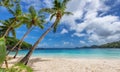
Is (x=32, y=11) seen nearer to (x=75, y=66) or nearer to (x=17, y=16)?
(x=17, y=16)

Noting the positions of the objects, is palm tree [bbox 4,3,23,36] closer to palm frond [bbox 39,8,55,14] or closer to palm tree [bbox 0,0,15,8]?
palm frond [bbox 39,8,55,14]

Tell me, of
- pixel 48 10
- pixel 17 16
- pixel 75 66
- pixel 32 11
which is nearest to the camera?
pixel 75 66

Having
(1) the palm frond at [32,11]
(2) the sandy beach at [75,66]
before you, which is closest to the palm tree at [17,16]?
(1) the palm frond at [32,11]

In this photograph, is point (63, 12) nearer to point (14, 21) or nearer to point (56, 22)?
point (56, 22)

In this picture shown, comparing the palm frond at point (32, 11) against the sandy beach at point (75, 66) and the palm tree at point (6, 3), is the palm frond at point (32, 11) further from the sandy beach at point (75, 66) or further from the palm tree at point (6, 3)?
the palm tree at point (6, 3)

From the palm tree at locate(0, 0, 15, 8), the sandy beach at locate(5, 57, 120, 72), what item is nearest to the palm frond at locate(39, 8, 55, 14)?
the sandy beach at locate(5, 57, 120, 72)

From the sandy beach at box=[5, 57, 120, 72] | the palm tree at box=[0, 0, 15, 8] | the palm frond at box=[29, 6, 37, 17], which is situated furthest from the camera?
the palm frond at box=[29, 6, 37, 17]

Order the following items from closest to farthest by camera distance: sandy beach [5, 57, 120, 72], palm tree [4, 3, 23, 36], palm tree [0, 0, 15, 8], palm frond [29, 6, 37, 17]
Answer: palm tree [0, 0, 15, 8], sandy beach [5, 57, 120, 72], palm tree [4, 3, 23, 36], palm frond [29, 6, 37, 17]

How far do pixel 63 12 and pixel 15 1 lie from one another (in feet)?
39.9

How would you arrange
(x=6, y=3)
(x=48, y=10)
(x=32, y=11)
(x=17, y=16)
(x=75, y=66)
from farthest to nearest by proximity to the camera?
(x=32, y=11)
(x=48, y=10)
(x=17, y=16)
(x=75, y=66)
(x=6, y=3)

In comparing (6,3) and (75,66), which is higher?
(6,3)

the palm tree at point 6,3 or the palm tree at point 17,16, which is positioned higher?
the palm tree at point 17,16

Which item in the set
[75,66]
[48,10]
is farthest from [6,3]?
[48,10]

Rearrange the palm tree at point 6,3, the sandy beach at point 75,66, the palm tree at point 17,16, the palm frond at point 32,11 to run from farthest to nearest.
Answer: the palm frond at point 32,11 → the palm tree at point 17,16 → the sandy beach at point 75,66 → the palm tree at point 6,3
